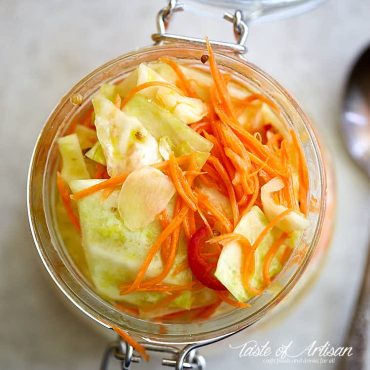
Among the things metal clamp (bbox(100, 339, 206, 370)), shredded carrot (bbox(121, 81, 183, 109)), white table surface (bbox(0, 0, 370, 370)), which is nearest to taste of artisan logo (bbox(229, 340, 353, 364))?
white table surface (bbox(0, 0, 370, 370))

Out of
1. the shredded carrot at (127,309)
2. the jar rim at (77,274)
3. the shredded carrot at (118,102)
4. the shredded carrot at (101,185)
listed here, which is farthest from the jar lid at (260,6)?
the shredded carrot at (127,309)

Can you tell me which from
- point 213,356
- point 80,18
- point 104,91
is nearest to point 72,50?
point 80,18

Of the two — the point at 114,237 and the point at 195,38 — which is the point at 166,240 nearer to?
the point at 114,237

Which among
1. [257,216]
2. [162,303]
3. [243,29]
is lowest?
[162,303]

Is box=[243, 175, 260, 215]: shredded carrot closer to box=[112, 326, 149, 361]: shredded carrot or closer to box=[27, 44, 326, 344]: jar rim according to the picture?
box=[27, 44, 326, 344]: jar rim

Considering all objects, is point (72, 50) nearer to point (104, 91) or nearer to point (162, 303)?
point (104, 91)

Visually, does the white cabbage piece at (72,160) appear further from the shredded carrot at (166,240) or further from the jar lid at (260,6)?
the jar lid at (260,6)
